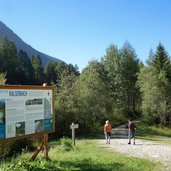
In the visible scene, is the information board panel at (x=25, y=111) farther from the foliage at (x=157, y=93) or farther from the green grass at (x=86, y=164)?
the foliage at (x=157, y=93)

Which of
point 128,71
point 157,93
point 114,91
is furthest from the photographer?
point 128,71

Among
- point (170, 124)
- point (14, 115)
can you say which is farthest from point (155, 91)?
point (14, 115)

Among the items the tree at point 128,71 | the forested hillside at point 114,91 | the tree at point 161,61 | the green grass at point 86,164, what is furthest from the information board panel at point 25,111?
the tree at point 128,71

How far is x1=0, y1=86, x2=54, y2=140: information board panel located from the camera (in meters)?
Result: 12.1

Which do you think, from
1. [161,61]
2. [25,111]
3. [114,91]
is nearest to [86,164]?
[25,111]

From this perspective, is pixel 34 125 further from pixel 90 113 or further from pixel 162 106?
pixel 162 106

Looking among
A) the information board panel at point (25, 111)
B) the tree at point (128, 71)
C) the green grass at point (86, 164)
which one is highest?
the tree at point (128, 71)

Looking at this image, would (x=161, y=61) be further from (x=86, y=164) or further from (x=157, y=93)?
(x=86, y=164)

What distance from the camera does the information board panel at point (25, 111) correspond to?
39.7 ft

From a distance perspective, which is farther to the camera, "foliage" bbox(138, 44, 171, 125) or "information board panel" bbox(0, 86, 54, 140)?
"foliage" bbox(138, 44, 171, 125)

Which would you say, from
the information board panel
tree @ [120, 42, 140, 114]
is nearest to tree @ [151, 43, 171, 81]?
tree @ [120, 42, 140, 114]

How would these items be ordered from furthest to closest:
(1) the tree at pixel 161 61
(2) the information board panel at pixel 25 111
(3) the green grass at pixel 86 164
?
1. (1) the tree at pixel 161 61
2. (2) the information board panel at pixel 25 111
3. (3) the green grass at pixel 86 164

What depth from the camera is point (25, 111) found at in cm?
1301

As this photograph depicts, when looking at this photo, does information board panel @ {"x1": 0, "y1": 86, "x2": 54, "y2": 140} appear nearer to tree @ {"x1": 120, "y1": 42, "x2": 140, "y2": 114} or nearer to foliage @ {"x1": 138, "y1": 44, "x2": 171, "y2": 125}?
foliage @ {"x1": 138, "y1": 44, "x2": 171, "y2": 125}
